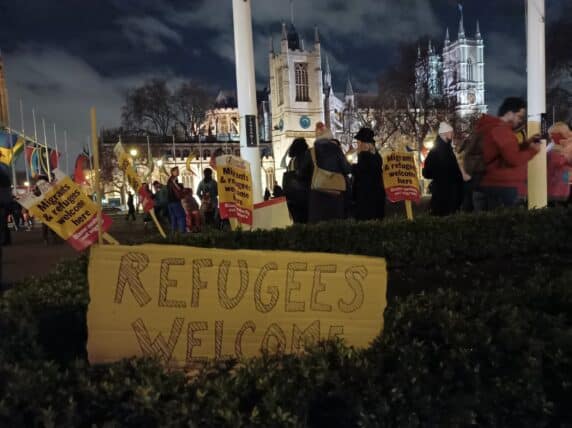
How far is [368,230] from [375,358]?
414 cm

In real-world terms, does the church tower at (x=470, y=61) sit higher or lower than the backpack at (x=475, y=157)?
higher

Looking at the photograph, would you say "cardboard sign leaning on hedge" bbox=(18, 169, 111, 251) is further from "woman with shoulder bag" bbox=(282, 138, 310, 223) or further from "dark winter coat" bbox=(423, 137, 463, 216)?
"dark winter coat" bbox=(423, 137, 463, 216)

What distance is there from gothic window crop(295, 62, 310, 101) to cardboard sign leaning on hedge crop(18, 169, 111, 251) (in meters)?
90.8

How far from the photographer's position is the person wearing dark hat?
7.44 meters

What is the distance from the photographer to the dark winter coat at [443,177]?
24.5ft

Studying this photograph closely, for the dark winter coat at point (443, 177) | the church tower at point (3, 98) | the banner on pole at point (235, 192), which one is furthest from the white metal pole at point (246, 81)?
the church tower at point (3, 98)

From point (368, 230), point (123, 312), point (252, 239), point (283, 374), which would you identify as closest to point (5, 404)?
point (123, 312)

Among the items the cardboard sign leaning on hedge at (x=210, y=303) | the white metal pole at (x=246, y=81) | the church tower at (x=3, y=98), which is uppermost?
the church tower at (x=3, y=98)

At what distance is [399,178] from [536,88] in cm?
374

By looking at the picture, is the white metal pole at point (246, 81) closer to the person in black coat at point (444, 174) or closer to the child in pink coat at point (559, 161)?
the person in black coat at point (444, 174)

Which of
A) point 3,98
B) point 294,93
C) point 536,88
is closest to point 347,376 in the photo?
point 536,88

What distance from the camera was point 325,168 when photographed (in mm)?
6773

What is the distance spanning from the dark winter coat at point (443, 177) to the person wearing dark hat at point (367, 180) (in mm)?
764

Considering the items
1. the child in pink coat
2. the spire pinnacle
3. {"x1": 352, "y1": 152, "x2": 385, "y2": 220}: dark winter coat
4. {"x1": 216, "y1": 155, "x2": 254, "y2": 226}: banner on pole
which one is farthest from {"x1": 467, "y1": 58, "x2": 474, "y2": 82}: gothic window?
{"x1": 216, "y1": 155, "x2": 254, "y2": 226}: banner on pole
